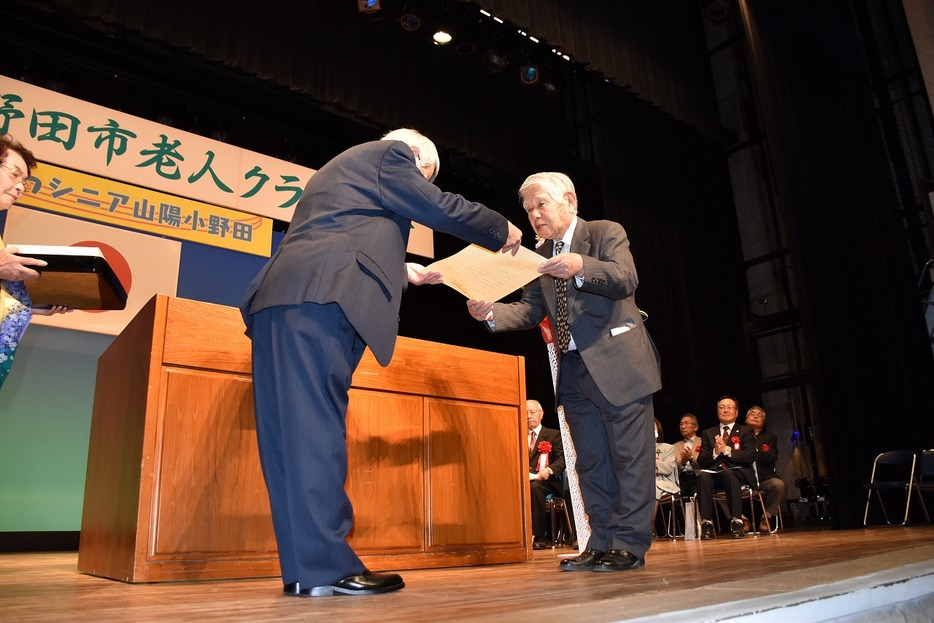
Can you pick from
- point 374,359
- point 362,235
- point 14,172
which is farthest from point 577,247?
point 14,172

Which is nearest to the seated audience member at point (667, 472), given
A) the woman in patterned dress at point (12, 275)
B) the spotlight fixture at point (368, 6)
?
the spotlight fixture at point (368, 6)

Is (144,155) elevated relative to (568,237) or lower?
elevated

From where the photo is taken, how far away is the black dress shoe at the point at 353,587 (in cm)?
150

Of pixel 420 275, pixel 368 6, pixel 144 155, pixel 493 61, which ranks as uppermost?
pixel 493 61

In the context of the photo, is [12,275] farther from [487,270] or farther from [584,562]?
[584,562]

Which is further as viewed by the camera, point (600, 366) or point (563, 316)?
point (563, 316)

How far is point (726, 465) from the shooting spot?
20.9 feet

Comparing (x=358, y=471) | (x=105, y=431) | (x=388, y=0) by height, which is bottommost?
(x=358, y=471)

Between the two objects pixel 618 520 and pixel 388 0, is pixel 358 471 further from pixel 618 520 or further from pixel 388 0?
pixel 388 0

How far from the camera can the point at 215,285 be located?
5.52 metres

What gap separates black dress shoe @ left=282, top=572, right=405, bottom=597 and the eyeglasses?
166 centimetres

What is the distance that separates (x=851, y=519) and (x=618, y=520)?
589 centimetres

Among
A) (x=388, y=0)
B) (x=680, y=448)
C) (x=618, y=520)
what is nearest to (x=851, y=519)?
(x=680, y=448)

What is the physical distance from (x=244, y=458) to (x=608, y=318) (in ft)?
4.01
